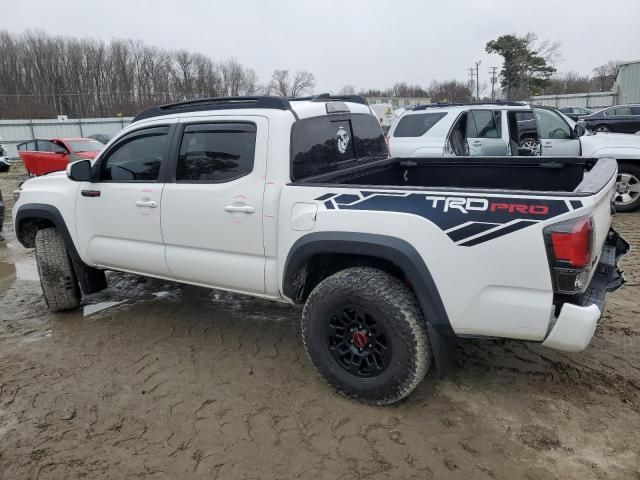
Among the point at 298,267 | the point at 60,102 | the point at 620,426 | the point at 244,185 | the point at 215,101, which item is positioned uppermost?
the point at 60,102

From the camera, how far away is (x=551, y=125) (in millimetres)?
9555

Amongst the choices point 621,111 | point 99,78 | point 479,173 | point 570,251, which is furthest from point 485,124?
point 99,78

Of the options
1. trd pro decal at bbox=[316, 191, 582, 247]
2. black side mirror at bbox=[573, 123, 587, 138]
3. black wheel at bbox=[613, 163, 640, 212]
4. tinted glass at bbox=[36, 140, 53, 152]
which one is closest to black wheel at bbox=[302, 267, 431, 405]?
trd pro decal at bbox=[316, 191, 582, 247]

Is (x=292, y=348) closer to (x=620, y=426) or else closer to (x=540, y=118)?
(x=620, y=426)

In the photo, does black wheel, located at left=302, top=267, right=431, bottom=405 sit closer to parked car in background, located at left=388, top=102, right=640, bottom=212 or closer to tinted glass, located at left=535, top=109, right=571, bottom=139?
parked car in background, located at left=388, top=102, right=640, bottom=212

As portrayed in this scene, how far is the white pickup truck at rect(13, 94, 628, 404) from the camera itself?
2494 mm

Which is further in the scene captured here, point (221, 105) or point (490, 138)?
point (490, 138)

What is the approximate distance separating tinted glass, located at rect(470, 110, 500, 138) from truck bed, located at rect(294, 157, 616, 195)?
4809mm

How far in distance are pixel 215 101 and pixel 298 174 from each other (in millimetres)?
979

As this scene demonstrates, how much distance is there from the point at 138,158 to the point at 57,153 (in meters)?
12.2

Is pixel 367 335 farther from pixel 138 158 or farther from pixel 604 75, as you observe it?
pixel 604 75

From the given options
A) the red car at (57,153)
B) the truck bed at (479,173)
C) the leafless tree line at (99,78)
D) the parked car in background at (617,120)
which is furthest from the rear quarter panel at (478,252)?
the leafless tree line at (99,78)

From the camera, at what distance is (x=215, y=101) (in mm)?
3750

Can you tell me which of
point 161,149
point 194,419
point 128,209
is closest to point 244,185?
point 161,149
